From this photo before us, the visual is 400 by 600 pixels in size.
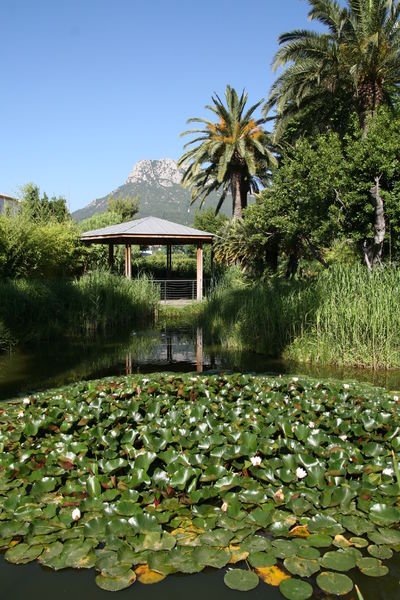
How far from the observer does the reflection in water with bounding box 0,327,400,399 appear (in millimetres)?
7477

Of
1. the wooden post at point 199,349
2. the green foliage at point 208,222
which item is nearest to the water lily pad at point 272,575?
the wooden post at point 199,349

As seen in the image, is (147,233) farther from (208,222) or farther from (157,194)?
(157,194)

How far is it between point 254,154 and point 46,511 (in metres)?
21.9

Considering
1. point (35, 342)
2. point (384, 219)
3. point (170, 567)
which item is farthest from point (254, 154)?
point (170, 567)

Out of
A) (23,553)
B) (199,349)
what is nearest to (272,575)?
(23,553)

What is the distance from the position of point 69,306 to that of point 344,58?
1124 cm

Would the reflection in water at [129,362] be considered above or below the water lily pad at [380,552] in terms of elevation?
below

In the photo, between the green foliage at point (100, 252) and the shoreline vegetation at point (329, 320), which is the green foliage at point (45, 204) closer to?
the green foliage at point (100, 252)

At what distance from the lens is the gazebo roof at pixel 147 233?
59.8 ft

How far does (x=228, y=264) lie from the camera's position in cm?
2188

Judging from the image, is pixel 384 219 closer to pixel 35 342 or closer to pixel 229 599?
pixel 35 342

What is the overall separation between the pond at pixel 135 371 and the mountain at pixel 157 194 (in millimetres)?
101999

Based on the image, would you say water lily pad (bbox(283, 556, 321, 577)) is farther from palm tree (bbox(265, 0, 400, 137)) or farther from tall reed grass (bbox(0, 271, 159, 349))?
palm tree (bbox(265, 0, 400, 137))

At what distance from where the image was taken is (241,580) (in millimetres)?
2357
